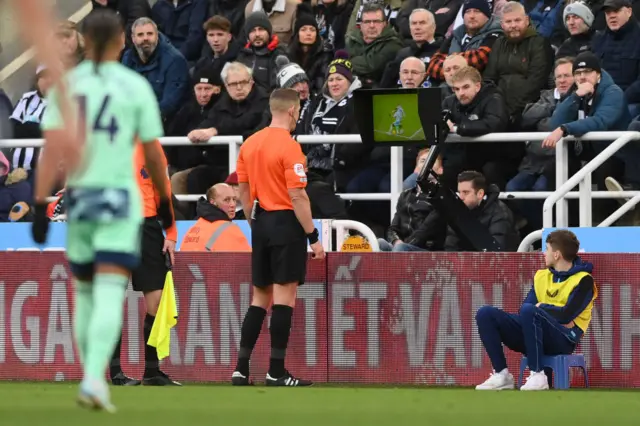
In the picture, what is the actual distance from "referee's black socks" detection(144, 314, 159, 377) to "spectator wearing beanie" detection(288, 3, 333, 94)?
5215 millimetres

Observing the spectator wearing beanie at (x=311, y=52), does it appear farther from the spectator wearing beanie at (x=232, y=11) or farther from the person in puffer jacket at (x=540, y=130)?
the person in puffer jacket at (x=540, y=130)

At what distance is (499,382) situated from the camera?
1209 centimetres

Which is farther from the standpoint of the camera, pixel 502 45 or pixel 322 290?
pixel 502 45

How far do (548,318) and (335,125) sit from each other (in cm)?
415

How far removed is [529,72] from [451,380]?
371cm

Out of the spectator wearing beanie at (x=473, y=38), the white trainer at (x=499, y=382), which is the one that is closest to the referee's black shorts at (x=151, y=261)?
the white trainer at (x=499, y=382)

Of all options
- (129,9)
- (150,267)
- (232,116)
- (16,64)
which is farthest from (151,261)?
(16,64)

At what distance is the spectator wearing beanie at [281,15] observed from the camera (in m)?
18.1

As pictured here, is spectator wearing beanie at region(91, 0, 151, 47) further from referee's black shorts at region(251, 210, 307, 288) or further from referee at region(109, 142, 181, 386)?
referee's black shorts at region(251, 210, 307, 288)

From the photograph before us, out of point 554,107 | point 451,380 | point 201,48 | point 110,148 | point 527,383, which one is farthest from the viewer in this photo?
point 201,48

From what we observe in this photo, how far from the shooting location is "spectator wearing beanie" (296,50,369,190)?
49.8 feet

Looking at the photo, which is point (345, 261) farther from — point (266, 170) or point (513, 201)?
point (513, 201)

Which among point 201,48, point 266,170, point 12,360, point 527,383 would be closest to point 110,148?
point 266,170

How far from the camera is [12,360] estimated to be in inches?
546
